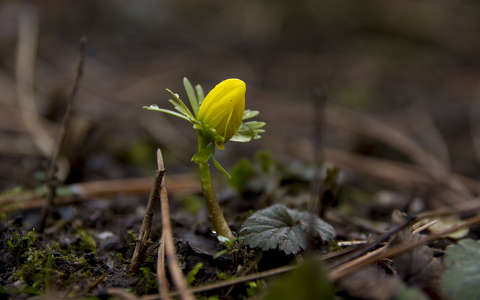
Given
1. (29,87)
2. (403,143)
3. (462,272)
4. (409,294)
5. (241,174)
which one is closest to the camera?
(409,294)

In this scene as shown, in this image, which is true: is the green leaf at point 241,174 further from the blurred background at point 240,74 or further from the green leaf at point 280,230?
the blurred background at point 240,74

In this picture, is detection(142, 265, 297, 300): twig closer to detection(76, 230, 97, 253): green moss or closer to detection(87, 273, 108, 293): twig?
detection(87, 273, 108, 293): twig

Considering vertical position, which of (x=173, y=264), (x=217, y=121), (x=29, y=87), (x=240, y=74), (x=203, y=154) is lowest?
(x=173, y=264)

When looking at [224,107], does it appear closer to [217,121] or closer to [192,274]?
[217,121]

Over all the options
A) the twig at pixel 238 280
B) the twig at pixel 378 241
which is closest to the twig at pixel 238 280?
the twig at pixel 238 280

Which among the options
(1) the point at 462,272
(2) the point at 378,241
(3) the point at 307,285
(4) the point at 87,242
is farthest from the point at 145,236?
(1) the point at 462,272

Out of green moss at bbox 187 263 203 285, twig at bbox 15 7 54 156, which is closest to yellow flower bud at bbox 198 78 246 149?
green moss at bbox 187 263 203 285

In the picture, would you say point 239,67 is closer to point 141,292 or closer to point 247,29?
point 247,29
